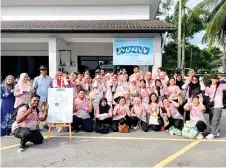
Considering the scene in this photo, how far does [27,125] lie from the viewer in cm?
709

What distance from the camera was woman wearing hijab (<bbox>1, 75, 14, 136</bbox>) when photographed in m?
8.27

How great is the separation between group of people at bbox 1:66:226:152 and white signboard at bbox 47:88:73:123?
224 millimetres

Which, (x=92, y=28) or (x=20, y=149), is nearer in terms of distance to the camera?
(x=20, y=149)

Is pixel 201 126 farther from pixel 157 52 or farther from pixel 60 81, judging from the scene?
pixel 157 52

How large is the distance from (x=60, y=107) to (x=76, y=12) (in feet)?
32.8

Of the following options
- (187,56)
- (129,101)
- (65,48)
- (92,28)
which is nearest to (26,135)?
(129,101)

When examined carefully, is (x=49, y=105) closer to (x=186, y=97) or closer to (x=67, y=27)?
(x=186, y=97)

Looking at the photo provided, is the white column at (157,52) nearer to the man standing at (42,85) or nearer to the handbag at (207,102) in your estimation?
the handbag at (207,102)

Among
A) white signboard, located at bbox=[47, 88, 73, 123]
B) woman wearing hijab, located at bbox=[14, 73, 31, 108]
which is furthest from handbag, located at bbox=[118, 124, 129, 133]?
woman wearing hijab, located at bbox=[14, 73, 31, 108]

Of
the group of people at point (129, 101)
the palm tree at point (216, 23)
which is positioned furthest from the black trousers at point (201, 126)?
the palm tree at point (216, 23)

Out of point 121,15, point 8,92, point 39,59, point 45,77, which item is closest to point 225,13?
point 121,15

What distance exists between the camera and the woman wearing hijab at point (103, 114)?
29.3 feet

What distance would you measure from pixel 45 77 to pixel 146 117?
9.93ft

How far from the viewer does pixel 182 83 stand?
9.68 metres
